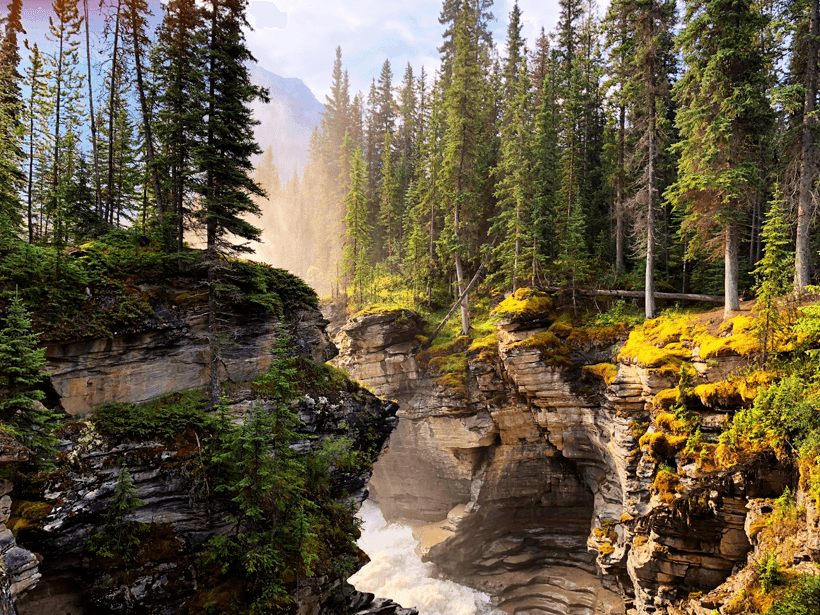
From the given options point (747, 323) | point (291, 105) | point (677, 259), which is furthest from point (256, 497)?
point (291, 105)

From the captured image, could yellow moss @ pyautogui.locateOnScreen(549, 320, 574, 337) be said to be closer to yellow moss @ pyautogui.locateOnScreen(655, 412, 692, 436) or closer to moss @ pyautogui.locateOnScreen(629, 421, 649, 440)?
moss @ pyautogui.locateOnScreen(629, 421, 649, 440)

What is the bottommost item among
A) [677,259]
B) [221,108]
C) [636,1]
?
[677,259]

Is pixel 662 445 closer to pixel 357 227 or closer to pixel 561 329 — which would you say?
pixel 561 329

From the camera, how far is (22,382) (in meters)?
9.91

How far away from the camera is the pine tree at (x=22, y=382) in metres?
9.22

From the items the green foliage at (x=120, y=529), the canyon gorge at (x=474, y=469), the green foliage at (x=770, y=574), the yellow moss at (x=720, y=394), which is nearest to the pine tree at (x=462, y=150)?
the canyon gorge at (x=474, y=469)

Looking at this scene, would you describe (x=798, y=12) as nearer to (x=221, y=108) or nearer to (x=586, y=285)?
(x=586, y=285)

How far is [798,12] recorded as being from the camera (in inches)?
657

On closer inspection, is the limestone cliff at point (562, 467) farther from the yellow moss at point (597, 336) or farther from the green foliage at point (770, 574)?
the green foliage at point (770, 574)

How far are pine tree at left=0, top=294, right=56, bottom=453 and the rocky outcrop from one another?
1158 mm

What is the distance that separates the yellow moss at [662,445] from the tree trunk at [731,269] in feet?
22.2

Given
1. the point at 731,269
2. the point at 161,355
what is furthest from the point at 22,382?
the point at 731,269

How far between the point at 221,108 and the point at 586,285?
2208 cm

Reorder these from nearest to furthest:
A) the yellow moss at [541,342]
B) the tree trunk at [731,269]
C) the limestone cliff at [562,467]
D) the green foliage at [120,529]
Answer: the green foliage at [120,529]
the limestone cliff at [562,467]
the tree trunk at [731,269]
the yellow moss at [541,342]
